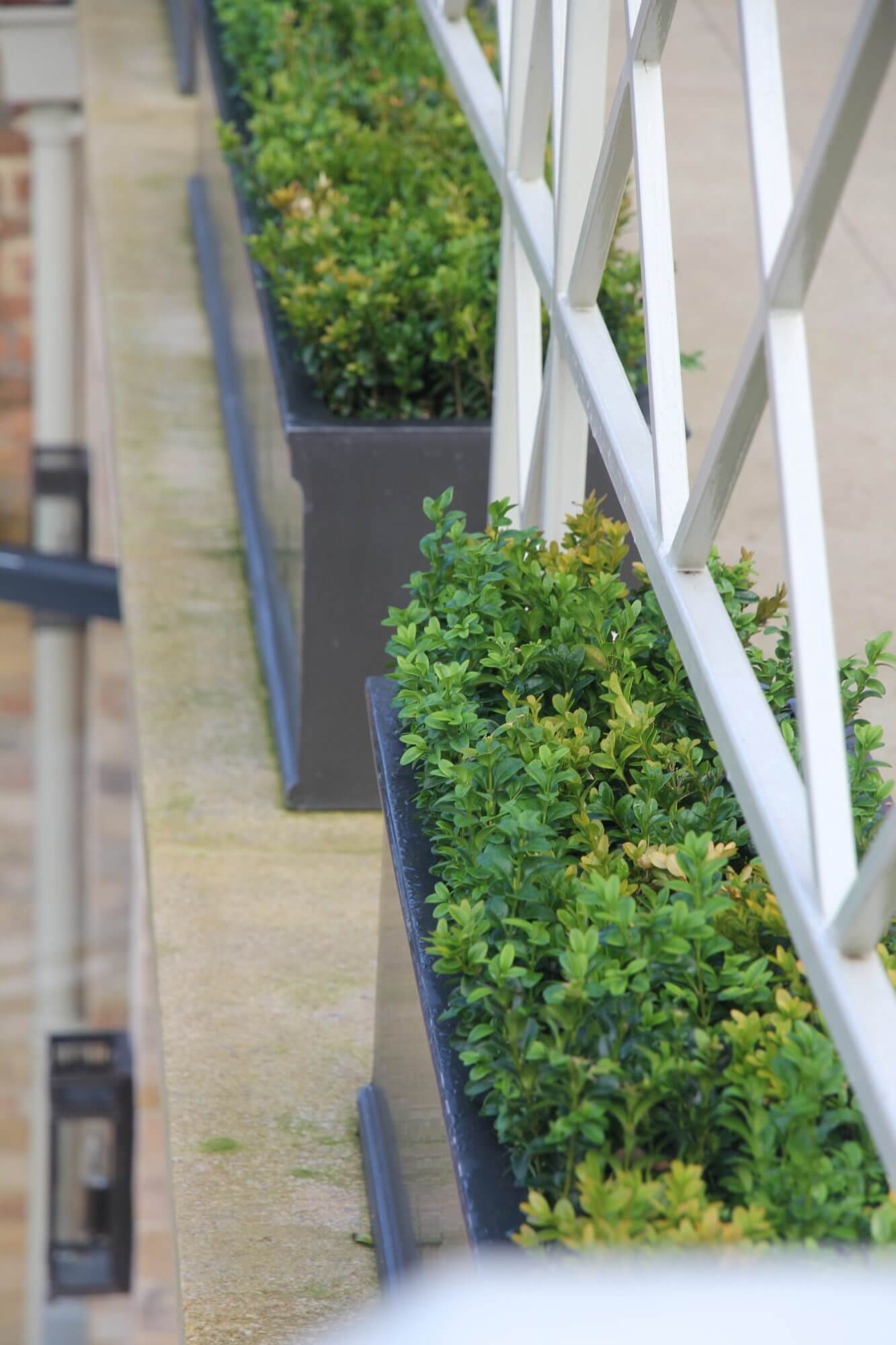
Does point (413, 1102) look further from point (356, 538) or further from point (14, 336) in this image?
point (14, 336)

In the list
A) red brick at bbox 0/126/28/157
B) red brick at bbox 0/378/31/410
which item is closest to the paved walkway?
red brick at bbox 0/126/28/157

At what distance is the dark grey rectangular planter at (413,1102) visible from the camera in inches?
49.6

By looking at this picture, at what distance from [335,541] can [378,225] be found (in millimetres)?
682

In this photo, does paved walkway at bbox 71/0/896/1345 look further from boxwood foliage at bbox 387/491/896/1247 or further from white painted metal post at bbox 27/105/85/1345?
white painted metal post at bbox 27/105/85/1345

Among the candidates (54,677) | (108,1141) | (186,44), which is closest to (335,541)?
(186,44)

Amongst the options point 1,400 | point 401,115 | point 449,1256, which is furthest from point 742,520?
point 1,400

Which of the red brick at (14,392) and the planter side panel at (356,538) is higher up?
the red brick at (14,392)

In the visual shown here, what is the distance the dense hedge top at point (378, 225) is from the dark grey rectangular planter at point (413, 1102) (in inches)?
38.7

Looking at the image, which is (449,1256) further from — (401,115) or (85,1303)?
(85,1303)

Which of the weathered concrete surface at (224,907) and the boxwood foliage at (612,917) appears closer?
the boxwood foliage at (612,917)

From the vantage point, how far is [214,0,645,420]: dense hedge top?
271 centimetres

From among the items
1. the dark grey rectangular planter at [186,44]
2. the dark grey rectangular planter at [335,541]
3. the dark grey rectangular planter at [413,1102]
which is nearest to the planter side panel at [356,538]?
the dark grey rectangular planter at [335,541]

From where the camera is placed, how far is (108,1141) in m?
6.35

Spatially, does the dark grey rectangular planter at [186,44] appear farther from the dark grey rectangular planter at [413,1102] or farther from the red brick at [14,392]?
the dark grey rectangular planter at [413,1102]
